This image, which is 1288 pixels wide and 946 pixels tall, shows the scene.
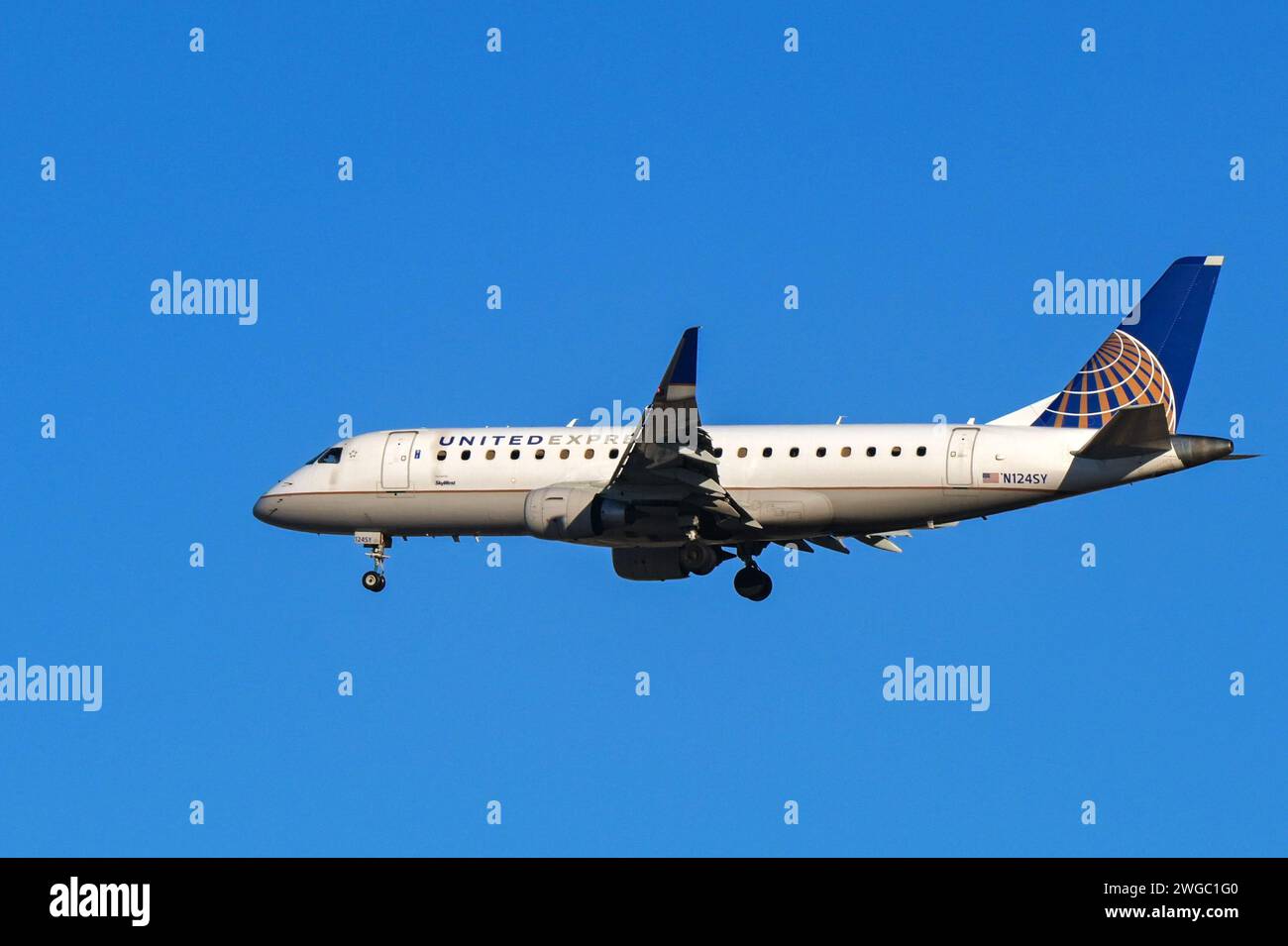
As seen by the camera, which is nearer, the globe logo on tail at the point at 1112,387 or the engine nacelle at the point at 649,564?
the globe logo on tail at the point at 1112,387

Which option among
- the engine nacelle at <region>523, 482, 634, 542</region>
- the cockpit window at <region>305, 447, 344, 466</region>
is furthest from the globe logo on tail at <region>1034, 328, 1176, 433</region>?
the cockpit window at <region>305, 447, 344, 466</region>

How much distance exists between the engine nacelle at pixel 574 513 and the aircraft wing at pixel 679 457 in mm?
445

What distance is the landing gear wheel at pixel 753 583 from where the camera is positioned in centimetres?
4784

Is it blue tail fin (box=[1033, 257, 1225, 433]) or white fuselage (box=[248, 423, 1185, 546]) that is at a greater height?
blue tail fin (box=[1033, 257, 1225, 433])

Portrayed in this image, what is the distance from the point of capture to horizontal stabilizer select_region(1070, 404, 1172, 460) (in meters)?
41.1

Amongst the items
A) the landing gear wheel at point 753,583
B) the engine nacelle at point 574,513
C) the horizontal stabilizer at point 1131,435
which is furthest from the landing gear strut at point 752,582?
the horizontal stabilizer at point 1131,435

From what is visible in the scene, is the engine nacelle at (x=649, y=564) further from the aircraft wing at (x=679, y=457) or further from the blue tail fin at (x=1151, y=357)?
the blue tail fin at (x=1151, y=357)

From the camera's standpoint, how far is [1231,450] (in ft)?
134

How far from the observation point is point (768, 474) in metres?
44.3

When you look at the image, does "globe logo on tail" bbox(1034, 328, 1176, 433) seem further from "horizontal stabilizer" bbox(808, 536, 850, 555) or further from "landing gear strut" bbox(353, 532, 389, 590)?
"landing gear strut" bbox(353, 532, 389, 590)

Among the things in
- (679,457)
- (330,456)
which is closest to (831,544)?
(679,457)

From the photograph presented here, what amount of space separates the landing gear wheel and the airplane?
0.03 metres

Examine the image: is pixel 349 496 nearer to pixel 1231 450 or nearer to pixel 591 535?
pixel 591 535
